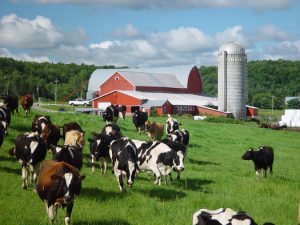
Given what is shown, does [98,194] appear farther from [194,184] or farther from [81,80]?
[81,80]

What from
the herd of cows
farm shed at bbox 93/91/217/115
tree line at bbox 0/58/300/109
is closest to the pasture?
the herd of cows

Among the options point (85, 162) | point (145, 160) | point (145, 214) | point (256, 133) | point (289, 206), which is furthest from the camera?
point (256, 133)

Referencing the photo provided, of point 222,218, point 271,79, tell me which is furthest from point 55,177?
point 271,79

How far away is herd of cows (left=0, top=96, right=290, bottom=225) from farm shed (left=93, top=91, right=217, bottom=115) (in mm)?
39822

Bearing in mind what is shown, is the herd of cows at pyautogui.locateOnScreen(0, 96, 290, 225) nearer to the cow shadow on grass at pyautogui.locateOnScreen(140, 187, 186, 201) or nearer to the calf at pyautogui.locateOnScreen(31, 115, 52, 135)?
the calf at pyautogui.locateOnScreen(31, 115, 52, 135)

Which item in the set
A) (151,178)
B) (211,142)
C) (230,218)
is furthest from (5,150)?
(211,142)

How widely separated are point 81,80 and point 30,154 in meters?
136

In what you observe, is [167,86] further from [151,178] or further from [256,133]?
[151,178]

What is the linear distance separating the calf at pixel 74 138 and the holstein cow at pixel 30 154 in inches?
125

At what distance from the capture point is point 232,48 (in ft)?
245

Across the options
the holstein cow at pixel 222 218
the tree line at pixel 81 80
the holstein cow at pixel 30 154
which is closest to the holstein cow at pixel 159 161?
the holstein cow at pixel 30 154

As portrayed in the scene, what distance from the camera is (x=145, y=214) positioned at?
10594 mm

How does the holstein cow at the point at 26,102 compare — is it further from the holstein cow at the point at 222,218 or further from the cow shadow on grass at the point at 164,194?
the holstein cow at the point at 222,218

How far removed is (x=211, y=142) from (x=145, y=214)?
68.7 ft
